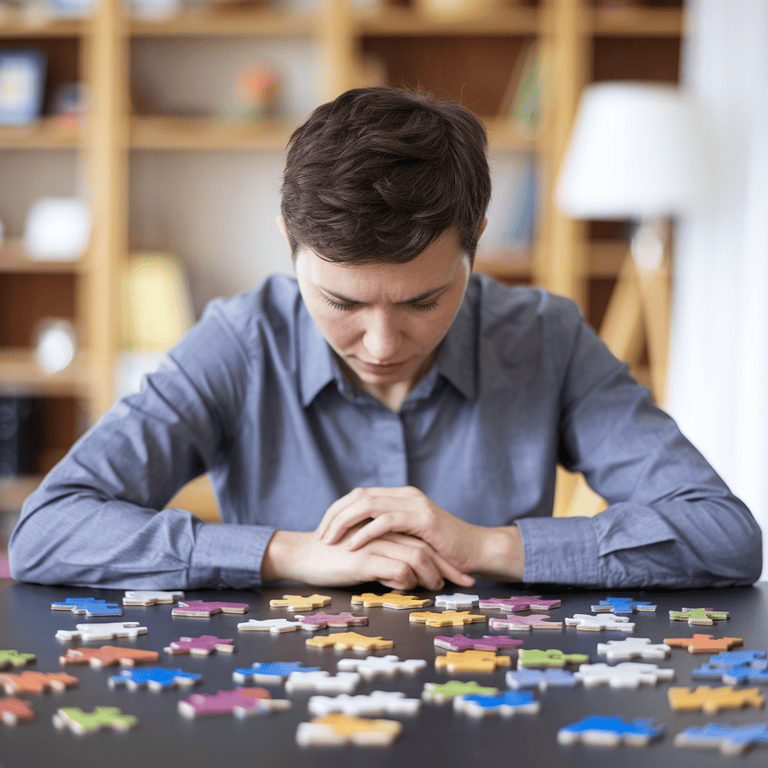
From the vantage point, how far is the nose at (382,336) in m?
1.26

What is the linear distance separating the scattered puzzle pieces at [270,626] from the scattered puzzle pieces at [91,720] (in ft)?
0.91

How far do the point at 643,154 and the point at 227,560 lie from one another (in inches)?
103

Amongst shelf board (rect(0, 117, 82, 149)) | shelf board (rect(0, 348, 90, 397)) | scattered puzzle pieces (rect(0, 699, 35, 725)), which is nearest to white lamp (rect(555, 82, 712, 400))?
shelf board (rect(0, 117, 82, 149))

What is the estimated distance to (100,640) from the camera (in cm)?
97

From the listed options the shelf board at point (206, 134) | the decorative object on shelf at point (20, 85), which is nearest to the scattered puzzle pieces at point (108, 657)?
the shelf board at point (206, 134)

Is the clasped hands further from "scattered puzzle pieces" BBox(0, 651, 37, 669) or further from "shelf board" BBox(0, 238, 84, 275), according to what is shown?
"shelf board" BBox(0, 238, 84, 275)

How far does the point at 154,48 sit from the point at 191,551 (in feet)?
11.3

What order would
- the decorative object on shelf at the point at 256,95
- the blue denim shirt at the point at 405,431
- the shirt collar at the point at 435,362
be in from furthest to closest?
the decorative object on shelf at the point at 256,95
the shirt collar at the point at 435,362
the blue denim shirt at the point at 405,431

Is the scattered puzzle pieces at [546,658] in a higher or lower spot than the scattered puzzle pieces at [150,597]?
higher

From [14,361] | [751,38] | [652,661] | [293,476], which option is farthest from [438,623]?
[14,361]

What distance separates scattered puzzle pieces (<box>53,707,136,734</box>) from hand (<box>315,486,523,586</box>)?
0.53 metres

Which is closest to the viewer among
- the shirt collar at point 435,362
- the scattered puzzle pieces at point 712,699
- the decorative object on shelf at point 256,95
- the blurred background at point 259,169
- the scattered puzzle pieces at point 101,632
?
the scattered puzzle pieces at point 712,699

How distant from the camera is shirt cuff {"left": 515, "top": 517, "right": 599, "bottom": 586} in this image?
50.1 inches

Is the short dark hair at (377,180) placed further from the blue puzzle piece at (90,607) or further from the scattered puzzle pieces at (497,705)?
the scattered puzzle pieces at (497,705)
